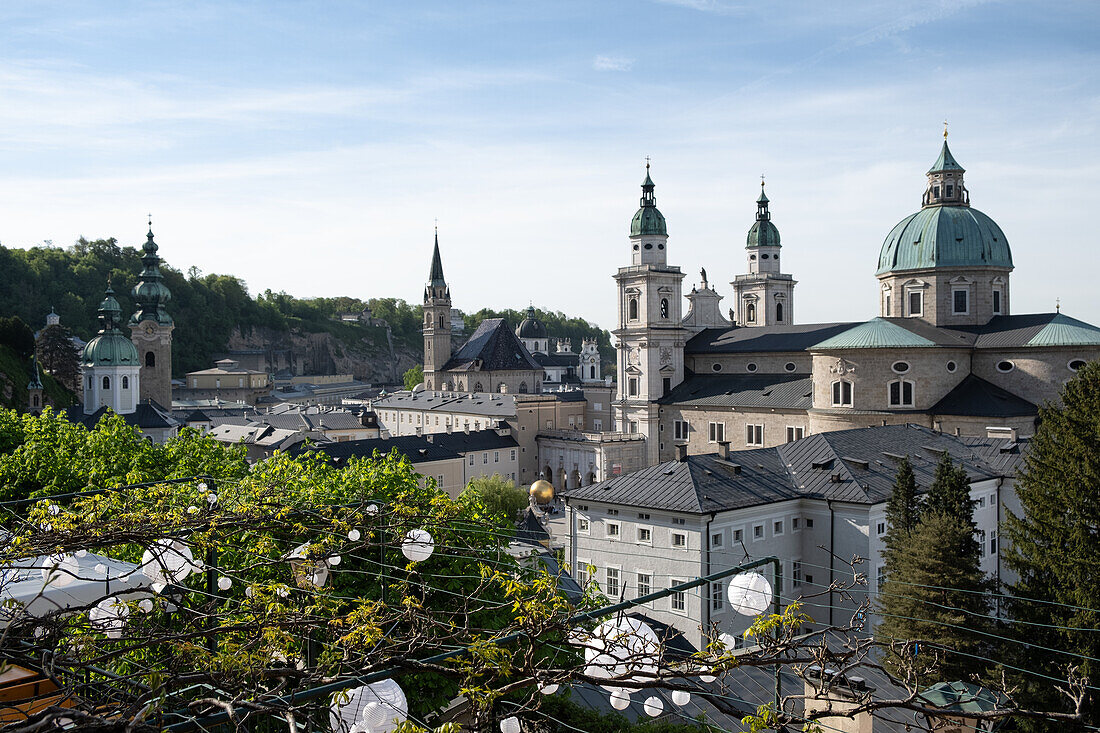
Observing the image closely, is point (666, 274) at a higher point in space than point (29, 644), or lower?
higher

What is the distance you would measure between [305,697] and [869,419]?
131 feet

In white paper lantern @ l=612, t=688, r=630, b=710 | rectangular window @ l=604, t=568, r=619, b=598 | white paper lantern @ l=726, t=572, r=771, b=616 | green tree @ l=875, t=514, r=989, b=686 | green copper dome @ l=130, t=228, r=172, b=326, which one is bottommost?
rectangular window @ l=604, t=568, r=619, b=598

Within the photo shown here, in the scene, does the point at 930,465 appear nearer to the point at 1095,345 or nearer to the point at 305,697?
the point at 1095,345

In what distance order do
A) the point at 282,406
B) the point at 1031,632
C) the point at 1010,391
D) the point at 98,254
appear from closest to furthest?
1. the point at 1031,632
2. the point at 1010,391
3. the point at 282,406
4. the point at 98,254

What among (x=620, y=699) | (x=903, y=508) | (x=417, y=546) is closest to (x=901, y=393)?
(x=903, y=508)

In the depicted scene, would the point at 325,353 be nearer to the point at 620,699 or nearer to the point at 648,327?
the point at 648,327

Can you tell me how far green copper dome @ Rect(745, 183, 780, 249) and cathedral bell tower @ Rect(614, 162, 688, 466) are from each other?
13.3 metres

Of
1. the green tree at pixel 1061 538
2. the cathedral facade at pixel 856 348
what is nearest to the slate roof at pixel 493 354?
the cathedral facade at pixel 856 348

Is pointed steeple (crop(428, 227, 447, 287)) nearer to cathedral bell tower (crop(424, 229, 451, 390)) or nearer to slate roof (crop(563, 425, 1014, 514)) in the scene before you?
cathedral bell tower (crop(424, 229, 451, 390))

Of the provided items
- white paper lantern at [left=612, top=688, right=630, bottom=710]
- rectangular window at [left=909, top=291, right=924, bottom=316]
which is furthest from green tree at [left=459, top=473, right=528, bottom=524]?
white paper lantern at [left=612, top=688, right=630, bottom=710]

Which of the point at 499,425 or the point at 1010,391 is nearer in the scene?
the point at 1010,391

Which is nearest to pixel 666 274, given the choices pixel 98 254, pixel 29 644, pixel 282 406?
pixel 282 406

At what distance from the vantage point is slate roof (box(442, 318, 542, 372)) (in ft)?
268

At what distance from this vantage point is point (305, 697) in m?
4.57
